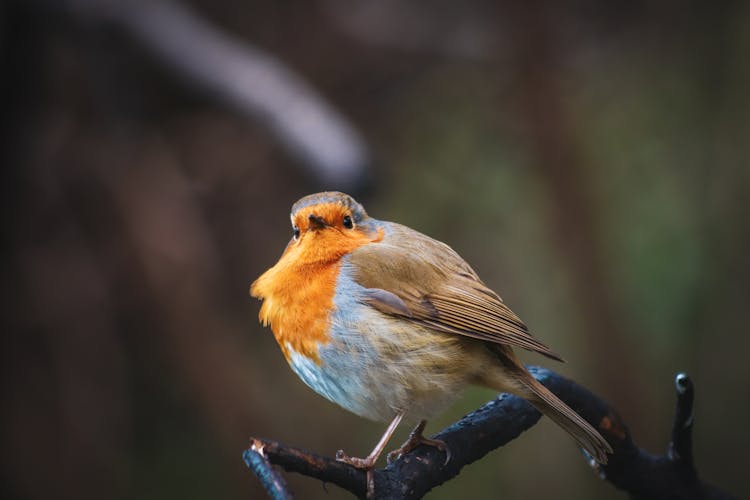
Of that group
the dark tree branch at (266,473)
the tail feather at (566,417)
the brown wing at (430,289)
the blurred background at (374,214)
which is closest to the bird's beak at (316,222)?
the brown wing at (430,289)

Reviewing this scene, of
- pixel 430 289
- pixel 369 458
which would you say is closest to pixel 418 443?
pixel 369 458

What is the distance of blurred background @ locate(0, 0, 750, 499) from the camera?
4.49 m

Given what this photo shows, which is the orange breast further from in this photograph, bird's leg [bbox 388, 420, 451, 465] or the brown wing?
bird's leg [bbox 388, 420, 451, 465]

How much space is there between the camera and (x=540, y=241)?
521 cm

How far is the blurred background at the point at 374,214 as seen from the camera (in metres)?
4.49

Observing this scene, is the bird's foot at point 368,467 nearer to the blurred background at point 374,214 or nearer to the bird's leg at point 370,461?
the bird's leg at point 370,461

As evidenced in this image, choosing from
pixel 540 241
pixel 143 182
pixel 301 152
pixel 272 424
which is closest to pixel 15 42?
pixel 143 182

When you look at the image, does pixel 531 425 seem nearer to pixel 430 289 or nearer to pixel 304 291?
pixel 430 289

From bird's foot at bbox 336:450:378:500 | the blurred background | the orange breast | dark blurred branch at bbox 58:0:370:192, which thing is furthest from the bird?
the blurred background

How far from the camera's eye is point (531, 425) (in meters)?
2.21

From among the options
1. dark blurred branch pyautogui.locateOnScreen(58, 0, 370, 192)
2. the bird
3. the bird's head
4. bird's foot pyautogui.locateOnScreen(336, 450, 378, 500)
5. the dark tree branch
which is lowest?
bird's foot pyautogui.locateOnScreen(336, 450, 378, 500)

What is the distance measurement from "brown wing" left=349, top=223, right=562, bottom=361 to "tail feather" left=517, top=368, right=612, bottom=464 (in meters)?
0.11

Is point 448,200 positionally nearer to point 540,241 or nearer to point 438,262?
point 540,241

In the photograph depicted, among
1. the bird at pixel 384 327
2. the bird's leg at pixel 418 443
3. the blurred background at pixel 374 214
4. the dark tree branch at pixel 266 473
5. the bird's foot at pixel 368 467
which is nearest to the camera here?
the dark tree branch at pixel 266 473
